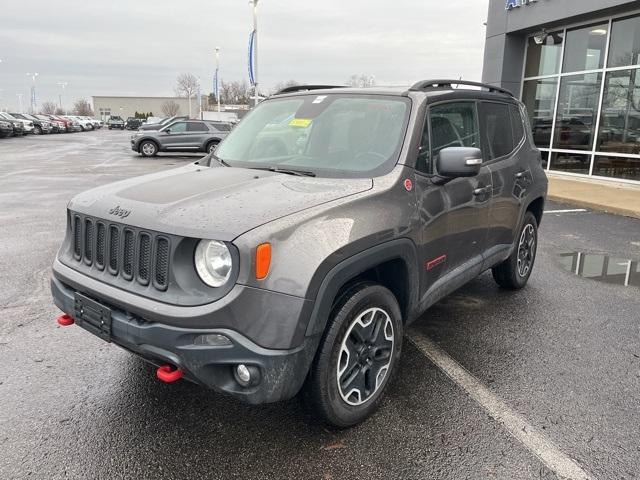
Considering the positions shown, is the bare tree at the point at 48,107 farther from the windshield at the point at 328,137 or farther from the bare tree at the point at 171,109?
the windshield at the point at 328,137

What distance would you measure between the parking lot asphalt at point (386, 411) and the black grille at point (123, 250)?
2.89 feet

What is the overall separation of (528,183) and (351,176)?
2404mm

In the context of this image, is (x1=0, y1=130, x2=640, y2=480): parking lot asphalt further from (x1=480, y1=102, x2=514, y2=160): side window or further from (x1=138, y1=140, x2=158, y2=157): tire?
(x1=138, y1=140, x2=158, y2=157): tire

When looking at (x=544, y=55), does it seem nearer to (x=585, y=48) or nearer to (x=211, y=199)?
(x=585, y=48)

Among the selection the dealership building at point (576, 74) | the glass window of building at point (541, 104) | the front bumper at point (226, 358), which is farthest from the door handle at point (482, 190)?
the glass window of building at point (541, 104)

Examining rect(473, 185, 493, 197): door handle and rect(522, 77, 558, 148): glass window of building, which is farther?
rect(522, 77, 558, 148): glass window of building

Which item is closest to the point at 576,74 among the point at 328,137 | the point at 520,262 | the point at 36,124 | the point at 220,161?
the point at 520,262

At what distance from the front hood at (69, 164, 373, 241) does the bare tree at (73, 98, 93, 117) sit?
13360 cm

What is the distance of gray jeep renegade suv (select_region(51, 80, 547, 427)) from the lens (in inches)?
91.4

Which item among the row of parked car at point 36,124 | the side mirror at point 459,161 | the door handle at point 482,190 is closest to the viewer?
the side mirror at point 459,161

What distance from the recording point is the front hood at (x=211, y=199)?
A: 7.95ft

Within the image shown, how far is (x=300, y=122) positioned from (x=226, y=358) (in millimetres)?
2010

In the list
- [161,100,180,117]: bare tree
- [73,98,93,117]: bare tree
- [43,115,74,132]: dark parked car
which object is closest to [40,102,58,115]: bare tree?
[73,98,93,117]: bare tree

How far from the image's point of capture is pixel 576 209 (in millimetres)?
10141
